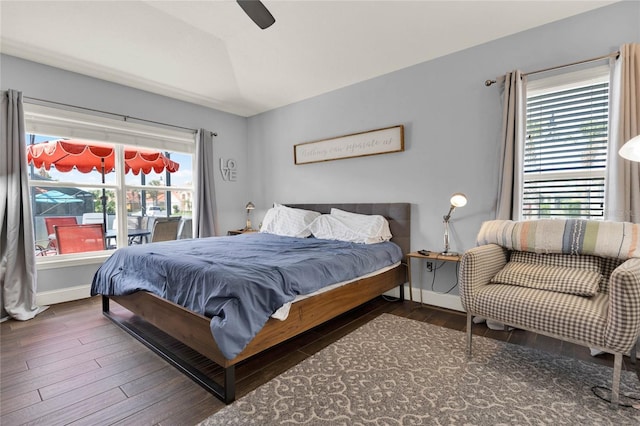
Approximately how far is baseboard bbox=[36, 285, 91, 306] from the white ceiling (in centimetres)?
238

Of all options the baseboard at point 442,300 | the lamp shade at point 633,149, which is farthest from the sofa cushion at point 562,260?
the baseboard at point 442,300

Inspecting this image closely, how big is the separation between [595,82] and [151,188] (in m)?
4.81

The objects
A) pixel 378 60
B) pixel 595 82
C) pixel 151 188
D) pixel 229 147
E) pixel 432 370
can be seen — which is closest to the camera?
pixel 432 370

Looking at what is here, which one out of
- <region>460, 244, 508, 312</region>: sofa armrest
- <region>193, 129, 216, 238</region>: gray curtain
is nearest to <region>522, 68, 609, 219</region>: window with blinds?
<region>460, 244, 508, 312</region>: sofa armrest

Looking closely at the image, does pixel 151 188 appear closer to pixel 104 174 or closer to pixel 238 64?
pixel 104 174

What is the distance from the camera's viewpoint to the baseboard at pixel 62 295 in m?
3.26

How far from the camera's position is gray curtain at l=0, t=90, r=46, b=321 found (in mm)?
2934

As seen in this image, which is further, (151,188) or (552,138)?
(151,188)

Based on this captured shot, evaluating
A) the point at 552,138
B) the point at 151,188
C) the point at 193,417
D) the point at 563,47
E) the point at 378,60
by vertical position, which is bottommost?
the point at 193,417

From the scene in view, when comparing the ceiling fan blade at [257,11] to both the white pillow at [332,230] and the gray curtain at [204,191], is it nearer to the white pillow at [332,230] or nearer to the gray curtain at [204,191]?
the white pillow at [332,230]

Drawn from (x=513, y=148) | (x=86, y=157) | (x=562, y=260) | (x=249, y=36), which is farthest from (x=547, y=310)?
(x=86, y=157)

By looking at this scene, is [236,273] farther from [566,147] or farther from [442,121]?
[566,147]

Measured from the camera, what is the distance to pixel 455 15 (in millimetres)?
2674

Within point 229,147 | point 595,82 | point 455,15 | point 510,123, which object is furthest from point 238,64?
point 595,82
